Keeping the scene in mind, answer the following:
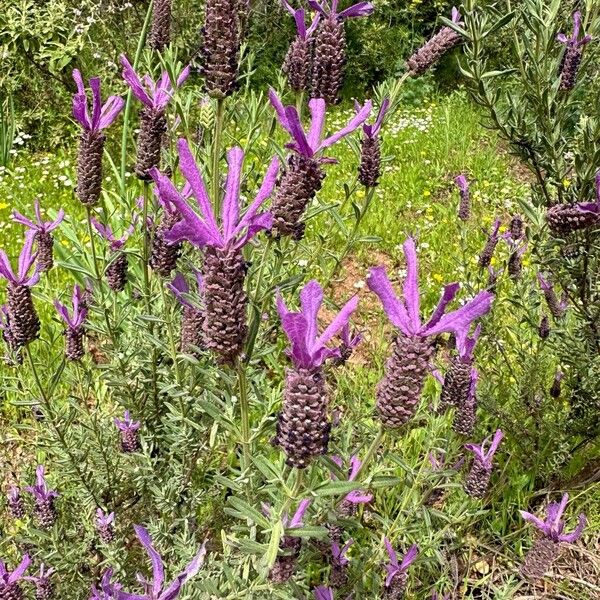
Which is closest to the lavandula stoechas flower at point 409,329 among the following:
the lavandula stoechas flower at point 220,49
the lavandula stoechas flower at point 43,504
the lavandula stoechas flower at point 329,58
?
the lavandula stoechas flower at point 220,49

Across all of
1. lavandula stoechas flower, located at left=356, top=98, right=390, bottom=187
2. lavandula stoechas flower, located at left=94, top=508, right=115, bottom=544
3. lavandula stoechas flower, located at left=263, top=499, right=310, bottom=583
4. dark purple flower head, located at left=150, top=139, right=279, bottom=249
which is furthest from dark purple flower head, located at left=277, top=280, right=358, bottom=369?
lavandula stoechas flower, located at left=94, top=508, right=115, bottom=544

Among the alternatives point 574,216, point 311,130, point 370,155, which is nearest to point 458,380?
point 574,216

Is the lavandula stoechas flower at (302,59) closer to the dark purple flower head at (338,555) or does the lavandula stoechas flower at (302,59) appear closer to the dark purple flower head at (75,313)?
the dark purple flower head at (75,313)

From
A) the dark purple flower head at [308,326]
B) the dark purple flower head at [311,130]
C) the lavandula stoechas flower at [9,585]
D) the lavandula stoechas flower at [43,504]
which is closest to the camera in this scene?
the dark purple flower head at [308,326]

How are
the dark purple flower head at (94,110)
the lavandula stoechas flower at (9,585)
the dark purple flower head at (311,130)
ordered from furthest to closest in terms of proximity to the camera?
the dark purple flower head at (94,110)
the lavandula stoechas flower at (9,585)
the dark purple flower head at (311,130)

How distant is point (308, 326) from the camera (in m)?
0.81

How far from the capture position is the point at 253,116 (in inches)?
66.0

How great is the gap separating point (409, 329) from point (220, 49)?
60cm

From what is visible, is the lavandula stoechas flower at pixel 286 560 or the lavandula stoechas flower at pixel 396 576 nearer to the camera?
the lavandula stoechas flower at pixel 286 560

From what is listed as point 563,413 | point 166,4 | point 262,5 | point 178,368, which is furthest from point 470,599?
point 262,5

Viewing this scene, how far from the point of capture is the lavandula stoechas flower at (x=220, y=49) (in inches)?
45.1

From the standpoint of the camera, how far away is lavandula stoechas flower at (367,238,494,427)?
0.88 meters

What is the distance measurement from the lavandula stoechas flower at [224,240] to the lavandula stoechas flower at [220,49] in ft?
0.99

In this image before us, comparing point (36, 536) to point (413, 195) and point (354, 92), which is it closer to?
point (413, 195)
